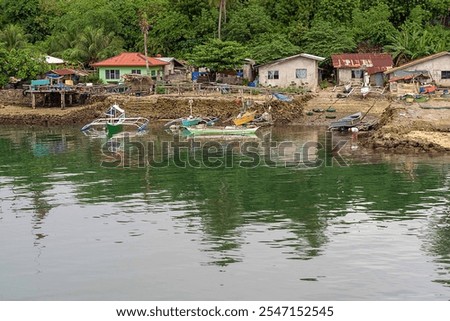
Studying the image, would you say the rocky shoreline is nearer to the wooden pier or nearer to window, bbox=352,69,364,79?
the wooden pier

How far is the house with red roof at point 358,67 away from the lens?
250ft

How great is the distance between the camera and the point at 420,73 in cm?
7350

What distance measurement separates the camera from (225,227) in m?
36.0

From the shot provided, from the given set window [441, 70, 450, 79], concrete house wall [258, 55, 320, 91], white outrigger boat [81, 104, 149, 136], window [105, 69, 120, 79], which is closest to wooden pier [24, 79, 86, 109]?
window [105, 69, 120, 79]

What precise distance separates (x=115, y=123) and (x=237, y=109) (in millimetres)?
9773

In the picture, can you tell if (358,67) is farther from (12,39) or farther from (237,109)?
(12,39)

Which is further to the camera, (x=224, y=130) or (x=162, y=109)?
(x=162, y=109)

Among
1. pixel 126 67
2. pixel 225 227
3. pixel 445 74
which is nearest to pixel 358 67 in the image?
pixel 445 74

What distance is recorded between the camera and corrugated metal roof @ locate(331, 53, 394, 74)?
250 feet

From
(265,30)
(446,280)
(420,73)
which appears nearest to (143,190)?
(446,280)

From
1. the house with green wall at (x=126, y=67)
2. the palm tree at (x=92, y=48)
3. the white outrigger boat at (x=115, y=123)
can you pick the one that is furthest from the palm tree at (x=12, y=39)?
the white outrigger boat at (x=115, y=123)

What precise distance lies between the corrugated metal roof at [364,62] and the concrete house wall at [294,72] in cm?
200

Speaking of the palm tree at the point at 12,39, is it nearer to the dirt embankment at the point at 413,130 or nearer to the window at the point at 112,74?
the window at the point at 112,74

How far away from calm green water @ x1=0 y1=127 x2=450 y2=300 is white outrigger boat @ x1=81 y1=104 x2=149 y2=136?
11.9m
